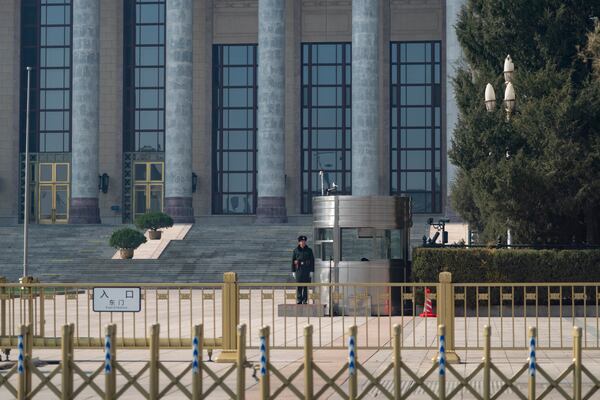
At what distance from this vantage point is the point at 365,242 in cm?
2700

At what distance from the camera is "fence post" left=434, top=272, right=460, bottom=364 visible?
16.3 m

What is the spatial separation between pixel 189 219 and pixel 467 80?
30.8 metres

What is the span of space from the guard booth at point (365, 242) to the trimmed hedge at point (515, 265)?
31.1 inches

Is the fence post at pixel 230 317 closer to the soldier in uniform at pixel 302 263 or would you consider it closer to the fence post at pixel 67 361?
the fence post at pixel 67 361

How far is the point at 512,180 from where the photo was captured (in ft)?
88.5

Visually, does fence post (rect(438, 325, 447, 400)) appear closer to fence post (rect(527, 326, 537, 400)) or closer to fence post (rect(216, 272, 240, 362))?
fence post (rect(527, 326, 537, 400))

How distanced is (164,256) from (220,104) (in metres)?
19.7

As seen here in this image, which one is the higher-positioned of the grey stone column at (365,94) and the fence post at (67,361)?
the grey stone column at (365,94)

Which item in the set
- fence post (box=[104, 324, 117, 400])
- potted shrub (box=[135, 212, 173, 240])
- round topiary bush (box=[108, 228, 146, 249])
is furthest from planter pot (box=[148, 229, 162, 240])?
fence post (box=[104, 324, 117, 400])

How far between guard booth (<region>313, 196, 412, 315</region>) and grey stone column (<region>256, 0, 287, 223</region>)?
30.3 metres

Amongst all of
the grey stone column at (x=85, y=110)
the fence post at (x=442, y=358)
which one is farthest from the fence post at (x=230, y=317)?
the grey stone column at (x=85, y=110)

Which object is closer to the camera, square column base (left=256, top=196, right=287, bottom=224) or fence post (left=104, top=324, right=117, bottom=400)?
fence post (left=104, top=324, right=117, bottom=400)

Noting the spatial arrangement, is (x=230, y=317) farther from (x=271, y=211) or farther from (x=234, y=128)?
(x=234, y=128)

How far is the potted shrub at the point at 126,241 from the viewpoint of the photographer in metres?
47.0
